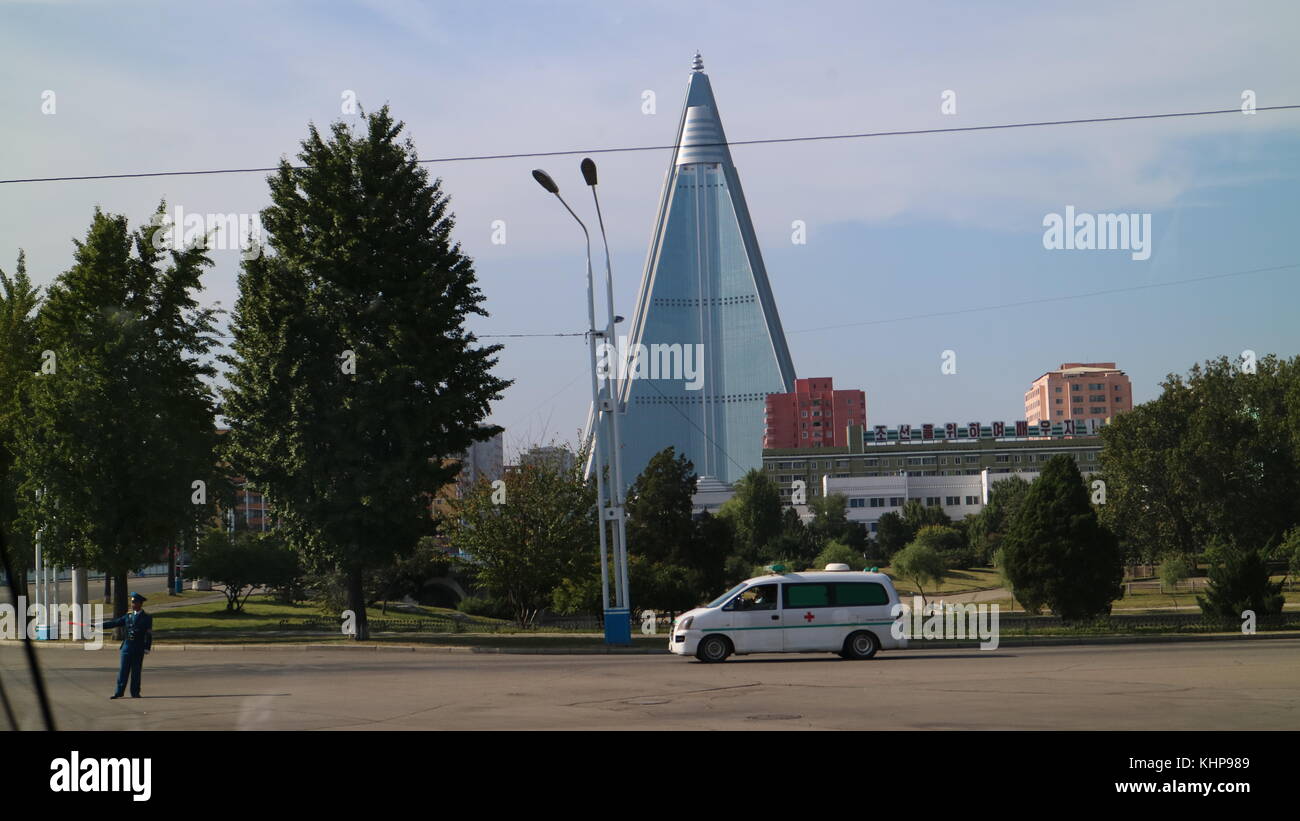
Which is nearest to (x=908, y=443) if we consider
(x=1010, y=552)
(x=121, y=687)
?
(x=1010, y=552)

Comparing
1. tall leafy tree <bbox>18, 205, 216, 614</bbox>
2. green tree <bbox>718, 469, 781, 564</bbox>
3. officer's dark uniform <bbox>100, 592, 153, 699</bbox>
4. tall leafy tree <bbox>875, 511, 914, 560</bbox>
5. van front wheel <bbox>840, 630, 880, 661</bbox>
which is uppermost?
tall leafy tree <bbox>18, 205, 216, 614</bbox>

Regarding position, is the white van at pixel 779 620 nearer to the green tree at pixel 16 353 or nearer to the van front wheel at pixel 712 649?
the van front wheel at pixel 712 649

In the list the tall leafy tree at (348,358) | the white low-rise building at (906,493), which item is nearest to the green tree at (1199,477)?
the tall leafy tree at (348,358)

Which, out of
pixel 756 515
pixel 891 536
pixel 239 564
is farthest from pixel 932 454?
pixel 239 564

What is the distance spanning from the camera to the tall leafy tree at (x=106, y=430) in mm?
34750

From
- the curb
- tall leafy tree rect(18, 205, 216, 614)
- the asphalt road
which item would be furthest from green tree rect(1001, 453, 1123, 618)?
tall leafy tree rect(18, 205, 216, 614)

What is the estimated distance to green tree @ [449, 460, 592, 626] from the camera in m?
39.5

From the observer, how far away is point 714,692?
1698 cm

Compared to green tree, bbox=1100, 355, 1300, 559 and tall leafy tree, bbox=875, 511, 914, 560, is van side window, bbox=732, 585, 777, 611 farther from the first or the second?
tall leafy tree, bbox=875, 511, 914, 560

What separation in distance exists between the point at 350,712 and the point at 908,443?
180 m

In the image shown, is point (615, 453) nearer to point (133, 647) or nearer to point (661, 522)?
point (133, 647)

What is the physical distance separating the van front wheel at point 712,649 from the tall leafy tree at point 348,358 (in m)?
12.1

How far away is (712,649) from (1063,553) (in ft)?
75.8

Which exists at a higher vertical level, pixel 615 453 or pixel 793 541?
pixel 615 453
